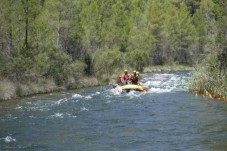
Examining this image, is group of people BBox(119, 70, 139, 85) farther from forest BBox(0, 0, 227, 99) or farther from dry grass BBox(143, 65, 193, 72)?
dry grass BBox(143, 65, 193, 72)

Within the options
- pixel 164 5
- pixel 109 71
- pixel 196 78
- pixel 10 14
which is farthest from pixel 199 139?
pixel 164 5

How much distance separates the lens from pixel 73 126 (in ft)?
63.4

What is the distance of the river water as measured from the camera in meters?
15.5

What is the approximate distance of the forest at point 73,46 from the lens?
28.9 meters

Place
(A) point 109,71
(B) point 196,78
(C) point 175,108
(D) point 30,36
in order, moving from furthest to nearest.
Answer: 1. (A) point 109,71
2. (D) point 30,36
3. (B) point 196,78
4. (C) point 175,108

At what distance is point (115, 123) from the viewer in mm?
19844

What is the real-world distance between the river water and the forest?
2.94m

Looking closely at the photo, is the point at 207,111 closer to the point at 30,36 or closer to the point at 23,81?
the point at 23,81

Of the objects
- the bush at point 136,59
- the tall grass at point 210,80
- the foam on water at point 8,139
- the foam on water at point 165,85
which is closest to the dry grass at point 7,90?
the foam on water at point 165,85

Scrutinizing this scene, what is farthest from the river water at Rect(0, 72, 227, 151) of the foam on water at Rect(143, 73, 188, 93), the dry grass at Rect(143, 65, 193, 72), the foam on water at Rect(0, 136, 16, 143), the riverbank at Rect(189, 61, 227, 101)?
the dry grass at Rect(143, 65, 193, 72)

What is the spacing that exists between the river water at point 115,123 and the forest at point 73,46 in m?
2.94

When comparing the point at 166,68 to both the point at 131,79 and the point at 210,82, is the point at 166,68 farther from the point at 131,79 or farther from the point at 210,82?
the point at 210,82

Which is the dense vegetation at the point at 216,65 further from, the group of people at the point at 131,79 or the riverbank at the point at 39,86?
the riverbank at the point at 39,86

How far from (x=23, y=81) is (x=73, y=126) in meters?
15.3
